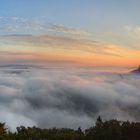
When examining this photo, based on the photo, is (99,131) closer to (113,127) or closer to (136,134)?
(113,127)

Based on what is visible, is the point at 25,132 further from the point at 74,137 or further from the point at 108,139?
the point at 108,139

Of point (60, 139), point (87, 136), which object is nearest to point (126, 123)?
point (87, 136)

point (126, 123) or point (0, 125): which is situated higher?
point (0, 125)

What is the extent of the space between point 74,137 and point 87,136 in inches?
42.1

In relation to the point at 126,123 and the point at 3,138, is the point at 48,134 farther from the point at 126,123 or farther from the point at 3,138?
the point at 126,123

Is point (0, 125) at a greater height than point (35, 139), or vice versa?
point (0, 125)

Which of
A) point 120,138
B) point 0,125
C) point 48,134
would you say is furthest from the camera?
point 0,125

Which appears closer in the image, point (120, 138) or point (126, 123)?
point (120, 138)

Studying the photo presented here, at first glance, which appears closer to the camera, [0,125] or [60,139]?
[60,139]

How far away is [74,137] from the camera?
96.3 ft

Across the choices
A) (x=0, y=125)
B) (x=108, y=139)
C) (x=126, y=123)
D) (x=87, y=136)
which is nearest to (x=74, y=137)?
(x=87, y=136)

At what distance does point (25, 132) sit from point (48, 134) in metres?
2.15

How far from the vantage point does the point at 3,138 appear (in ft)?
97.3

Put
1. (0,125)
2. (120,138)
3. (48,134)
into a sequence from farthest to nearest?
(0,125), (48,134), (120,138)
